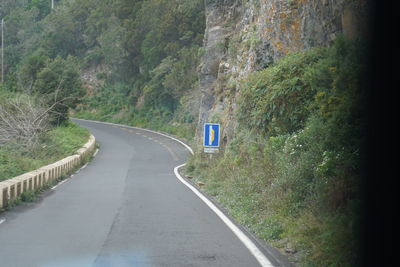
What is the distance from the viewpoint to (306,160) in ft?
38.7

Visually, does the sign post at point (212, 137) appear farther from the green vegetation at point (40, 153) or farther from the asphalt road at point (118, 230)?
the green vegetation at point (40, 153)

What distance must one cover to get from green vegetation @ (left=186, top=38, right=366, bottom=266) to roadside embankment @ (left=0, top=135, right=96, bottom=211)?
5652mm

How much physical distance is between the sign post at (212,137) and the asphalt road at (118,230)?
2.00 m

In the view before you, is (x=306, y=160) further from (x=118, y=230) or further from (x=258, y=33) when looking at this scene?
(x=258, y=33)

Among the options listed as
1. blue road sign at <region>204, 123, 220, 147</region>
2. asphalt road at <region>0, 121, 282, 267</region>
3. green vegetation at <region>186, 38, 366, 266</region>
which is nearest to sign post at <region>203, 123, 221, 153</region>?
blue road sign at <region>204, 123, 220, 147</region>

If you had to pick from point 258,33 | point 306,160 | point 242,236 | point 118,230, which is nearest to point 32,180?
point 118,230

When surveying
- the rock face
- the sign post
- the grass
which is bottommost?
the grass

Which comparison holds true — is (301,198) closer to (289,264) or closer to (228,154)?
(289,264)

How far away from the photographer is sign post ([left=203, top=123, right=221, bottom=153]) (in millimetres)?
23719

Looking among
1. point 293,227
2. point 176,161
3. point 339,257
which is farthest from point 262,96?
point 176,161

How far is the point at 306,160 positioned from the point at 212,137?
12164 mm

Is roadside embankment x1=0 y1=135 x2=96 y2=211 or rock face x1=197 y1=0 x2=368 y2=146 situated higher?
rock face x1=197 y1=0 x2=368 y2=146

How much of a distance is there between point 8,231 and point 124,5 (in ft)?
203

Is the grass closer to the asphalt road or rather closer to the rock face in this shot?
the asphalt road
